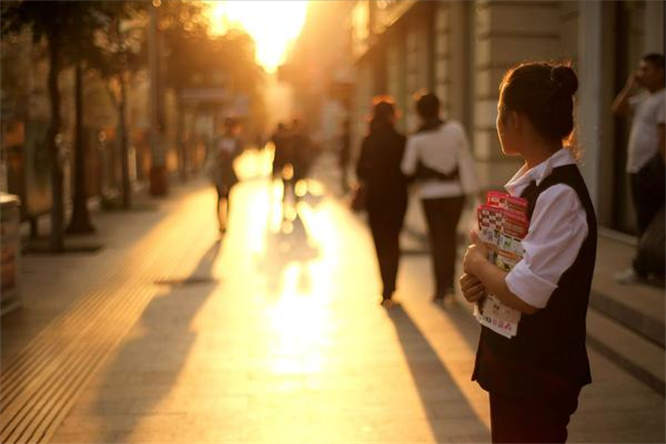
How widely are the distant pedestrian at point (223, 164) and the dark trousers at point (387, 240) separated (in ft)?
20.9

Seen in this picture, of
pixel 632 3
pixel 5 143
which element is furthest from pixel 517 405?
pixel 5 143

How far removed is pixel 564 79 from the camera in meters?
2.61

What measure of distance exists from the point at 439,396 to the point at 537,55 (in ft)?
33.7

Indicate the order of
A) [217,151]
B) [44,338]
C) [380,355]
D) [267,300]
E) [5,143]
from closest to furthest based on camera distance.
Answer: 1. [380,355]
2. [44,338]
3. [267,300]
4. [5,143]
5. [217,151]

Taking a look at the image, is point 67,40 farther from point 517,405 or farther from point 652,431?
point 517,405

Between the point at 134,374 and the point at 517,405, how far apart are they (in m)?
3.92

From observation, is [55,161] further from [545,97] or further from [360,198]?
[545,97]

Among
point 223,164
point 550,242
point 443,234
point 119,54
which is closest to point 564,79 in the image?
point 550,242

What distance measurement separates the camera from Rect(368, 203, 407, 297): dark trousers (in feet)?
28.1

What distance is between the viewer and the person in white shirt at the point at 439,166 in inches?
320

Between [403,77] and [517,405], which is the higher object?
[403,77]

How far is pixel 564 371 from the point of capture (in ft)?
8.73

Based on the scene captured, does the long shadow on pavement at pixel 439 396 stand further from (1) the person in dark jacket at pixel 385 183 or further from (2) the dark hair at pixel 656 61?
(2) the dark hair at pixel 656 61

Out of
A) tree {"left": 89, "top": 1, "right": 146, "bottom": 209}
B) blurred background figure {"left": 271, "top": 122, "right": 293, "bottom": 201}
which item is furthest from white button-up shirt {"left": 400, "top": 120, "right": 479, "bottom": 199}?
blurred background figure {"left": 271, "top": 122, "right": 293, "bottom": 201}
